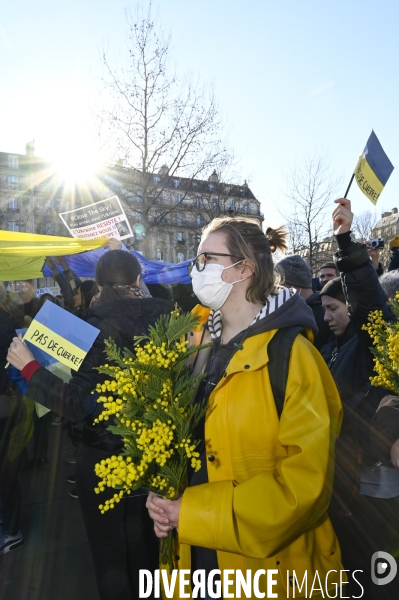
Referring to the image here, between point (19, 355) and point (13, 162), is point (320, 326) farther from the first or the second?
point (13, 162)

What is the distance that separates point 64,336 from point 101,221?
3706 millimetres

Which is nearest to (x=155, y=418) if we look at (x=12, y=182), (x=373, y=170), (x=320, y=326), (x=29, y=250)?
(x=373, y=170)

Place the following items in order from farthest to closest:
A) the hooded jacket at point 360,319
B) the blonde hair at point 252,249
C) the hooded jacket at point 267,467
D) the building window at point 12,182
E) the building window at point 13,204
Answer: the building window at point 12,182
the building window at point 13,204
the hooded jacket at point 360,319
the blonde hair at point 252,249
the hooded jacket at point 267,467

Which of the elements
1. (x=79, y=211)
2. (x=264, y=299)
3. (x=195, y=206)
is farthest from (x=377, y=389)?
(x=195, y=206)

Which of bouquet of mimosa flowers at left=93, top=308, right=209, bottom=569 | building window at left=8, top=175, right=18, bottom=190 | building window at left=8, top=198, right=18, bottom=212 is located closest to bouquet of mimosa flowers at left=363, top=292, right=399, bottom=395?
bouquet of mimosa flowers at left=93, top=308, right=209, bottom=569

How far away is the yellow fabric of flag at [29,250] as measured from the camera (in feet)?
14.4

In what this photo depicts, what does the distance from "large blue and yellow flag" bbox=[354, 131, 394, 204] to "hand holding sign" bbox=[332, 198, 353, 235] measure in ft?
1.73

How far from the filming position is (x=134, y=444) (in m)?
1.69

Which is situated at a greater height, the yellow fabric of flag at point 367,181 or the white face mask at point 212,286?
the yellow fabric of flag at point 367,181

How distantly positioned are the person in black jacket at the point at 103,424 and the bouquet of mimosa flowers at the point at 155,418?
0.88 metres

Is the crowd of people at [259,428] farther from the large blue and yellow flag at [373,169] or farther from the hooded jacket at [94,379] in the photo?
the large blue and yellow flag at [373,169]

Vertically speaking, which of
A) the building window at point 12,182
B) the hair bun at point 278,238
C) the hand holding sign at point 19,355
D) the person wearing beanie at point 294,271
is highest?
the building window at point 12,182

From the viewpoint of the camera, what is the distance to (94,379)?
2.63 meters

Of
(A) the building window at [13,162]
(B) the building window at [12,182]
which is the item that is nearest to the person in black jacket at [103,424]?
(B) the building window at [12,182]
